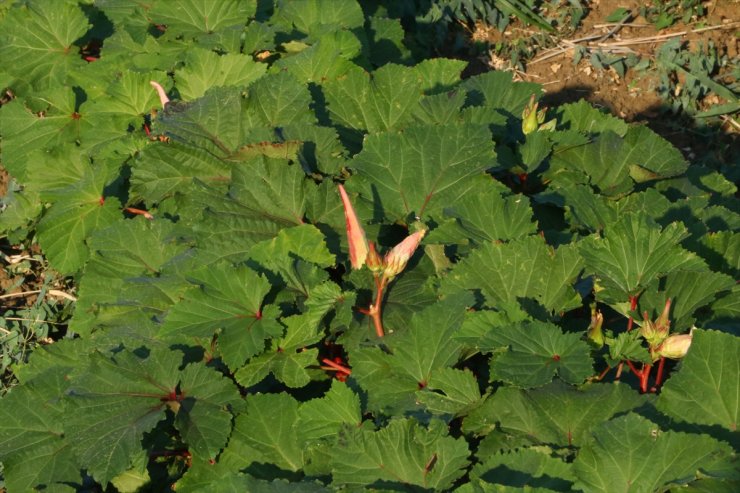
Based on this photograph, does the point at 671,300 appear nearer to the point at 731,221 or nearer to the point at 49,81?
the point at 731,221

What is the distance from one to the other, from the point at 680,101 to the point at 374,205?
302 cm

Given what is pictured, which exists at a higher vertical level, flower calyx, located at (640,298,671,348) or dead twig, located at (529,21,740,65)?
flower calyx, located at (640,298,671,348)

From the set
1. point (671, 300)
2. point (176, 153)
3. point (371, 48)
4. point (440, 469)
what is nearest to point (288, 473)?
point (440, 469)

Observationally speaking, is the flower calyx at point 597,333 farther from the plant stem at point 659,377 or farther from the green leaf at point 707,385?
the green leaf at point 707,385

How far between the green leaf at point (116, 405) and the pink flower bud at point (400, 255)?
57 centimetres

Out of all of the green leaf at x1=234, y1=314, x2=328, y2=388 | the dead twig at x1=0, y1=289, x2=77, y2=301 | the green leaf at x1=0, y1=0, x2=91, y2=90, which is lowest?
the dead twig at x1=0, y1=289, x2=77, y2=301

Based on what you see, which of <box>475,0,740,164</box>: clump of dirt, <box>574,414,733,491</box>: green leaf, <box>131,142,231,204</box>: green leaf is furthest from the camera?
<box>475,0,740,164</box>: clump of dirt

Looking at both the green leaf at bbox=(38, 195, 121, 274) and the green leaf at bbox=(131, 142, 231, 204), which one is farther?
the green leaf at bbox=(38, 195, 121, 274)

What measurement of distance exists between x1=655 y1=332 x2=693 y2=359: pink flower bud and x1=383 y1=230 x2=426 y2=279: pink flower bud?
65 cm

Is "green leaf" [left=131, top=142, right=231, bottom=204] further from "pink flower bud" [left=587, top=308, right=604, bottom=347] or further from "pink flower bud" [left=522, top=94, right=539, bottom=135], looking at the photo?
"pink flower bud" [left=587, top=308, right=604, bottom=347]

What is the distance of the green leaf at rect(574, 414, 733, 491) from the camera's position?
2.00m

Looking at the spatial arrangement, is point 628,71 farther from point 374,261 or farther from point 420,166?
point 374,261

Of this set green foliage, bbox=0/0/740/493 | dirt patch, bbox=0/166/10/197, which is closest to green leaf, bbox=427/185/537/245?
green foliage, bbox=0/0/740/493

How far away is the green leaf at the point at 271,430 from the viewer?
2.53 m
